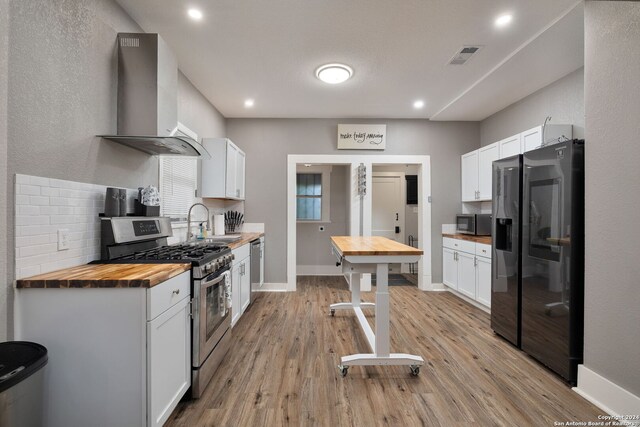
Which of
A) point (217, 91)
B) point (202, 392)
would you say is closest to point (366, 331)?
point (202, 392)

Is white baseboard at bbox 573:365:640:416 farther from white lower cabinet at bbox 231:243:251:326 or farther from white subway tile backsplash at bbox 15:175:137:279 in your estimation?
white subway tile backsplash at bbox 15:175:137:279

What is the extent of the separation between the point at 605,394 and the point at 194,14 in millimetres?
3909

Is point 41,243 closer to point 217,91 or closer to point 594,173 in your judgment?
point 217,91

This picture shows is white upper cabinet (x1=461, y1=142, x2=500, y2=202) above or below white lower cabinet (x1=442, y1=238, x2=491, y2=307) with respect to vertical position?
above

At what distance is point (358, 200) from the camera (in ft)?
15.1

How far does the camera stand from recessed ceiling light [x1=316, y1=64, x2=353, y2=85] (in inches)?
117

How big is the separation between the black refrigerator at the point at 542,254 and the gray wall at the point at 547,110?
3.54ft

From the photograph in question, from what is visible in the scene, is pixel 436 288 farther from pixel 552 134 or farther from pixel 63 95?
pixel 63 95

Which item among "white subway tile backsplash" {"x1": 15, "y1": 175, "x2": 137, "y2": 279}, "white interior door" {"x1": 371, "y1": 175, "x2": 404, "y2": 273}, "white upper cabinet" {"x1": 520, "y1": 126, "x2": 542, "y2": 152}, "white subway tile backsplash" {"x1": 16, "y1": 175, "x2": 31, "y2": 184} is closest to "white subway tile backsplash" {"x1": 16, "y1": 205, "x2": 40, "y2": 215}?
"white subway tile backsplash" {"x1": 15, "y1": 175, "x2": 137, "y2": 279}

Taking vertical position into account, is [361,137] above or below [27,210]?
above

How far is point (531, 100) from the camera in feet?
11.7

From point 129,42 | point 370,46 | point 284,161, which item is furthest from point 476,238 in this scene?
point 129,42

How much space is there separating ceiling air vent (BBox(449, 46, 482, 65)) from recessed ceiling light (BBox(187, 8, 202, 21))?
2.35m

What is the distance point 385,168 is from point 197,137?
4.10 m
